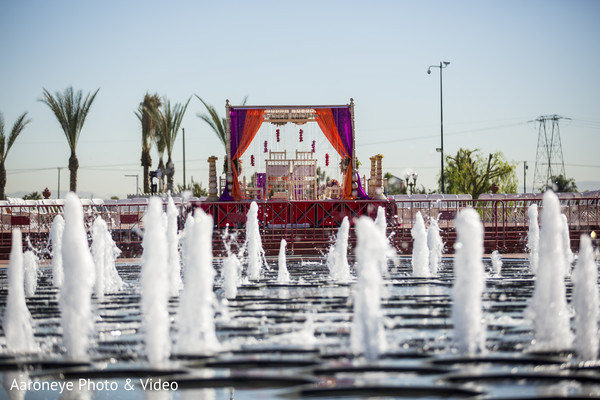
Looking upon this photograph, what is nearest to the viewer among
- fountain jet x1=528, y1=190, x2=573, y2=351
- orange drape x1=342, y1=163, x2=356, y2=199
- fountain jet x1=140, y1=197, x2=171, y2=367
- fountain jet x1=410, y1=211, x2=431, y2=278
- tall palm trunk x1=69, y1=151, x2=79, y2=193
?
fountain jet x1=140, y1=197, x2=171, y2=367

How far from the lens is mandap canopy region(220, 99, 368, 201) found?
24547 mm

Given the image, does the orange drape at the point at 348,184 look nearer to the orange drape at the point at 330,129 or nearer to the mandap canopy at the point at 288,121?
the mandap canopy at the point at 288,121

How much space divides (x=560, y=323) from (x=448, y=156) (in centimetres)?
4822

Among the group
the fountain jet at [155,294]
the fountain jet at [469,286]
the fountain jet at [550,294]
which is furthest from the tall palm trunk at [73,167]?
the fountain jet at [469,286]

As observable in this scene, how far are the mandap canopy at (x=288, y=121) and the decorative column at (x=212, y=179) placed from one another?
75 centimetres

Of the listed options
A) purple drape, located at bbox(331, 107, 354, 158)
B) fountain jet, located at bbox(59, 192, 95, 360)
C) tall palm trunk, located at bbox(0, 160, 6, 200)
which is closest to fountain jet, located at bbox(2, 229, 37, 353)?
fountain jet, located at bbox(59, 192, 95, 360)

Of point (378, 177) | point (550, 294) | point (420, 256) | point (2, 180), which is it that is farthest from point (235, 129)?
point (550, 294)

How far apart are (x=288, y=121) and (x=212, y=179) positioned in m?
3.37

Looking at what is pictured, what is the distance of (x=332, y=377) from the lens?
546 cm

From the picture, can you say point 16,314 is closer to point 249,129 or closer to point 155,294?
point 155,294

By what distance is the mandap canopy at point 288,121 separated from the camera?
2455cm

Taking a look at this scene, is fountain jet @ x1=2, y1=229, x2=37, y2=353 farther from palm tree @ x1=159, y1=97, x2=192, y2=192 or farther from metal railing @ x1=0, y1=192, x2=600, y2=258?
palm tree @ x1=159, y1=97, x2=192, y2=192

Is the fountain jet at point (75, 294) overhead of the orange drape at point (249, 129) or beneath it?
beneath

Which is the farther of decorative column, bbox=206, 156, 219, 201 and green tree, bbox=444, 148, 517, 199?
green tree, bbox=444, 148, 517, 199
